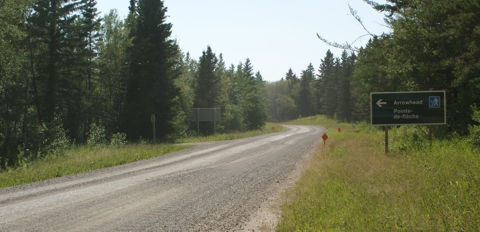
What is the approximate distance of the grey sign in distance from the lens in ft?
49.6

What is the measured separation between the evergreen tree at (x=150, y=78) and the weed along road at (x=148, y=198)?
19.6 metres

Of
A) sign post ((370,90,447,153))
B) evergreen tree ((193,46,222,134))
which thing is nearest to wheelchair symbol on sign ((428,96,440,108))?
sign post ((370,90,447,153))

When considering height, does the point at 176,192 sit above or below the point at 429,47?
below

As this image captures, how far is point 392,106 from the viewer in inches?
617

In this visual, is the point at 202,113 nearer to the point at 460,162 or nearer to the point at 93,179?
the point at 93,179

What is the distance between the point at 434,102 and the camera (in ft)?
49.6

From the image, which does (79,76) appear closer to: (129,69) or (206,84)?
(129,69)

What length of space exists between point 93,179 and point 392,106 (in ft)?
35.9

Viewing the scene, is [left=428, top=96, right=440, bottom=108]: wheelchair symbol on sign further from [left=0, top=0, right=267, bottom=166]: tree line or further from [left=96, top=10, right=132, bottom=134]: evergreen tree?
[left=96, top=10, right=132, bottom=134]: evergreen tree

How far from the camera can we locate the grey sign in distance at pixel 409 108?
1512cm

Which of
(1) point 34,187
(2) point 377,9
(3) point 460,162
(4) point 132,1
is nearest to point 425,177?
(3) point 460,162

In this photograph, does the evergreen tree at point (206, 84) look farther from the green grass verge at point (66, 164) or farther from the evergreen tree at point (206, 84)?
the green grass verge at point (66, 164)

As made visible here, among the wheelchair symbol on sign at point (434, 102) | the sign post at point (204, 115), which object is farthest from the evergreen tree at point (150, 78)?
the wheelchair symbol on sign at point (434, 102)

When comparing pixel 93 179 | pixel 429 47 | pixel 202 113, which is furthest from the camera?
pixel 202 113
